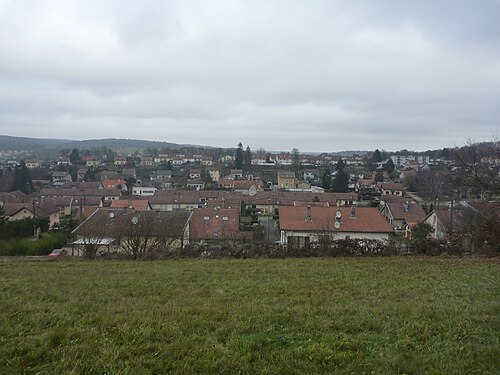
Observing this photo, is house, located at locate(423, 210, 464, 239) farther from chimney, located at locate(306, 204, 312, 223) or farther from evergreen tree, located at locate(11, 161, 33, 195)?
evergreen tree, located at locate(11, 161, 33, 195)

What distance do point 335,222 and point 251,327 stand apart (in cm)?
2252

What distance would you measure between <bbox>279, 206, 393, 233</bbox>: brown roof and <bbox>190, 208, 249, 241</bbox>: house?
3.38 m

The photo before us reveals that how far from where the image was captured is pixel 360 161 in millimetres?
136000

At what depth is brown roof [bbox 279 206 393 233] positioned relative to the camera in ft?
87.5

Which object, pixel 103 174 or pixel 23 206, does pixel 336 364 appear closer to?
pixel 23 206

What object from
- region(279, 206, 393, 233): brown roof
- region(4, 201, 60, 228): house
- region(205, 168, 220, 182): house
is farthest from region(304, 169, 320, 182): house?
region(279, 206, 393, 233): brown roof

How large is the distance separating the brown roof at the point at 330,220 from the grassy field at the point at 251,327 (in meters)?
17.7

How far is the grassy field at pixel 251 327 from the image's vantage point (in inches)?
156

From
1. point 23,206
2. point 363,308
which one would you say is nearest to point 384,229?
point 363,308

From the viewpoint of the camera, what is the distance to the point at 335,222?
26953mm

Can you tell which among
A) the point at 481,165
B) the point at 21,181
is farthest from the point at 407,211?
the point at 21,181

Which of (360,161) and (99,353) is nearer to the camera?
(99,353)

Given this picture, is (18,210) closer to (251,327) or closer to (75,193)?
(75,193)

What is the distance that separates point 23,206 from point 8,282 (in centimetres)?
4180
